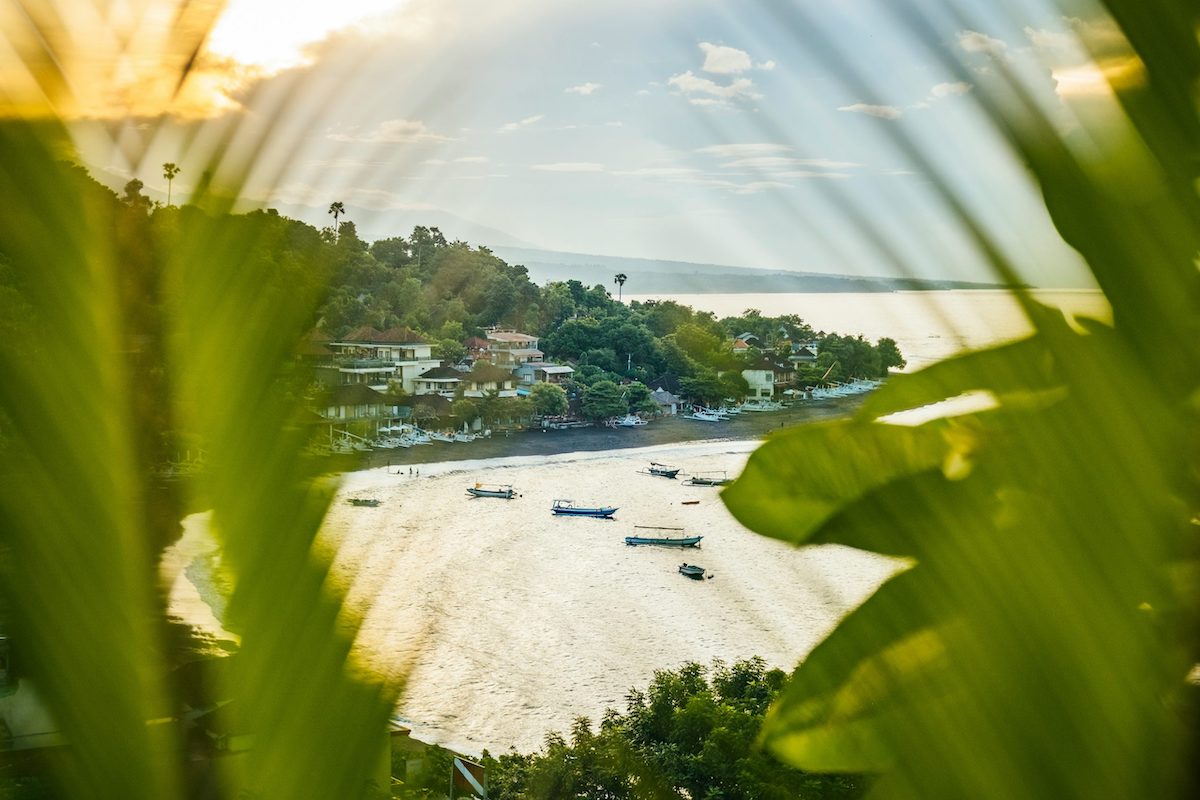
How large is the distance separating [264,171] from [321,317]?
51 mm

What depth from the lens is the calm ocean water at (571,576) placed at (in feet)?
0.86

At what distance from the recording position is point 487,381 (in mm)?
623

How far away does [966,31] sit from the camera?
0.68 ft

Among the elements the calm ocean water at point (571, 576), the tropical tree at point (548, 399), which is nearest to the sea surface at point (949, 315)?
the calm ocean water at point (571, 576)

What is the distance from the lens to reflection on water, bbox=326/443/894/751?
0.97 ft

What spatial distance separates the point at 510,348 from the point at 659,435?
0.32m

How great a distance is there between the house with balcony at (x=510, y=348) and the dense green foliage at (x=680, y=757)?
0.76ft

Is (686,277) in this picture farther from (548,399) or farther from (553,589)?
(553,589)

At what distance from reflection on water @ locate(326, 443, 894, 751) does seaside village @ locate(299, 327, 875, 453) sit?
0.02m

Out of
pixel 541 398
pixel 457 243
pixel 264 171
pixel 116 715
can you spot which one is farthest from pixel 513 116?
pixel 541 398

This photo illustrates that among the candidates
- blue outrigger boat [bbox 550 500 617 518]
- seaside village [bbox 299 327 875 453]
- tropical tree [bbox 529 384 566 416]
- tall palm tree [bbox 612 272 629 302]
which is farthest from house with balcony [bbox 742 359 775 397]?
blue outrigger boat [bbox 550 500 617 518]

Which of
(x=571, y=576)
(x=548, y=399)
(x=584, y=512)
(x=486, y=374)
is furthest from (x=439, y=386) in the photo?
(x=571, y=576)

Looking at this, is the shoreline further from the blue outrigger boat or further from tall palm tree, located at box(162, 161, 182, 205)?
the blue outrigger boat

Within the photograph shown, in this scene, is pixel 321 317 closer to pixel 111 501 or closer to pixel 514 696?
pixel 111 501
